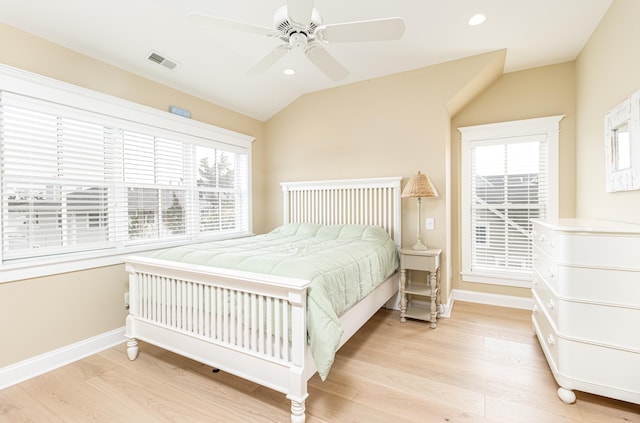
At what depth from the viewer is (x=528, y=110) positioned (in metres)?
3.51

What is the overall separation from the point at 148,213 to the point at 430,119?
3241 mm

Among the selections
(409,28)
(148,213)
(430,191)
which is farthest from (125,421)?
(409,28)

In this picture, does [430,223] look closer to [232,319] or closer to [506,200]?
[506,200]

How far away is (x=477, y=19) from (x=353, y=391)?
3.11 meters

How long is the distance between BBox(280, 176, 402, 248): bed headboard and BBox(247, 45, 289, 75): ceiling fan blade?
193cm

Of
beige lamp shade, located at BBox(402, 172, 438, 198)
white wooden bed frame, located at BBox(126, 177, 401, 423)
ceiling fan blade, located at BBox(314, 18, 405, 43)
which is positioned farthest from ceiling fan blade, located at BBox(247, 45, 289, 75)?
beige lamp shade, located at BBox(402, 172, 438, 198)

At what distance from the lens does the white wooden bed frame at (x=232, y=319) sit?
170 cm

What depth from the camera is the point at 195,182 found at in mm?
3633

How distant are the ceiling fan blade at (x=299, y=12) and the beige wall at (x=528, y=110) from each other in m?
2.87

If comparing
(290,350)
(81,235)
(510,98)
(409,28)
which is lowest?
(290,350)

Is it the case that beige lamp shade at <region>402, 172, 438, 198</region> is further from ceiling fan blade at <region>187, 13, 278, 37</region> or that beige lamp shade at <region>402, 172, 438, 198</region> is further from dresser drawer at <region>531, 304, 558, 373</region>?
ceiling fan blade at <region>187, 13, 278, 37</region>

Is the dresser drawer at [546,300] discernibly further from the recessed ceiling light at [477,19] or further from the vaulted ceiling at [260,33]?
the recessed ceiling light at [477,19]

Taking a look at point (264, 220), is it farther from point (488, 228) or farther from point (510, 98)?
point (510, 98)

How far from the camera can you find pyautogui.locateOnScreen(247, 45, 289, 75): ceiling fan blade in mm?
2049
